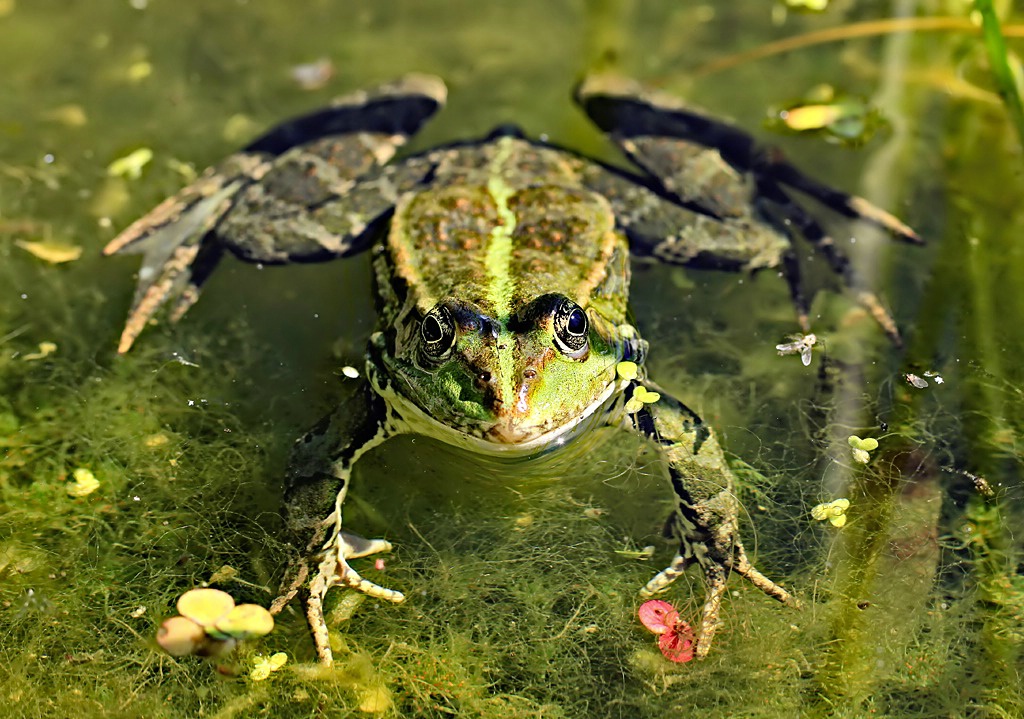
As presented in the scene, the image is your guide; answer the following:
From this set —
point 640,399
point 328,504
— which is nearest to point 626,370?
point 640,399

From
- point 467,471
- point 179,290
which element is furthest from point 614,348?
point 179,290

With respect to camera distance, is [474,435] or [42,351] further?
[42,351]

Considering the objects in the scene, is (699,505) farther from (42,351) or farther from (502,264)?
(42,351)

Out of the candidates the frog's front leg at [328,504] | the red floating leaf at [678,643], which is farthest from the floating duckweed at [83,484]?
the red floating leaf at [678,643]

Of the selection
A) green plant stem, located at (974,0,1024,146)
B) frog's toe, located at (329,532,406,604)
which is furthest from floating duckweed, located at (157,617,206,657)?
green plant stem, located at (974,0,1024,146)

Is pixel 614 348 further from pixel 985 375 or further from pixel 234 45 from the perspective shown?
pixel 234 45
